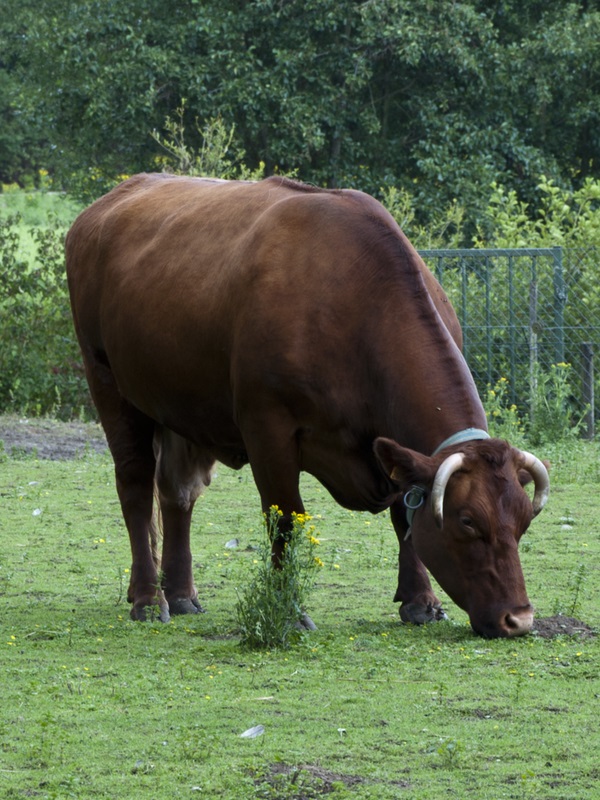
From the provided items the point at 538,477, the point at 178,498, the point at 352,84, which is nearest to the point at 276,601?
the point at 538,477

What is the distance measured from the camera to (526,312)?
589 inches

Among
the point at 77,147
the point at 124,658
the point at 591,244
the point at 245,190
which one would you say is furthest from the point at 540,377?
the point at 77,147

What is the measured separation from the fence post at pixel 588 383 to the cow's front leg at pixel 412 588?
7.78 metres

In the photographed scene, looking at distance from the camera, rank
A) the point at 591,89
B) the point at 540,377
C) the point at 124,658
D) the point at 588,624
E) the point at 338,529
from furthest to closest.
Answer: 1. the point at 591,89
2. the point at 540,377
3. the point at 338,529
4. the point at 588,624
5. the point at 124,658

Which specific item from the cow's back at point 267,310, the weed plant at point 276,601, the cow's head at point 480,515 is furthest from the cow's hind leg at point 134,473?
the cow's head at point 480,515

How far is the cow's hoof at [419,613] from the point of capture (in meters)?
6.50

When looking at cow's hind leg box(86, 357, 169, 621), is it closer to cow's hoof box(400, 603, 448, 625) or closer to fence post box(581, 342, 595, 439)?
cow's hoof box(400, 603, 448, 625)

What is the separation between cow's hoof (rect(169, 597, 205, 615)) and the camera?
7.13m

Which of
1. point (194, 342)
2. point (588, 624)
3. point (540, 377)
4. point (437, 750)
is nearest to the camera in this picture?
point (437, 750)

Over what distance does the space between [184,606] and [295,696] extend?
218 cm

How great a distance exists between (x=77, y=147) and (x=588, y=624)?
22026 mm

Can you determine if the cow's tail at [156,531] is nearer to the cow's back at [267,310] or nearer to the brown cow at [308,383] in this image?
the brown cow at [308,383]

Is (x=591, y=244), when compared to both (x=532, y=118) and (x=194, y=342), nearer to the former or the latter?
(x=194, y=342)

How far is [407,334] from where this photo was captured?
5977 millimetres
